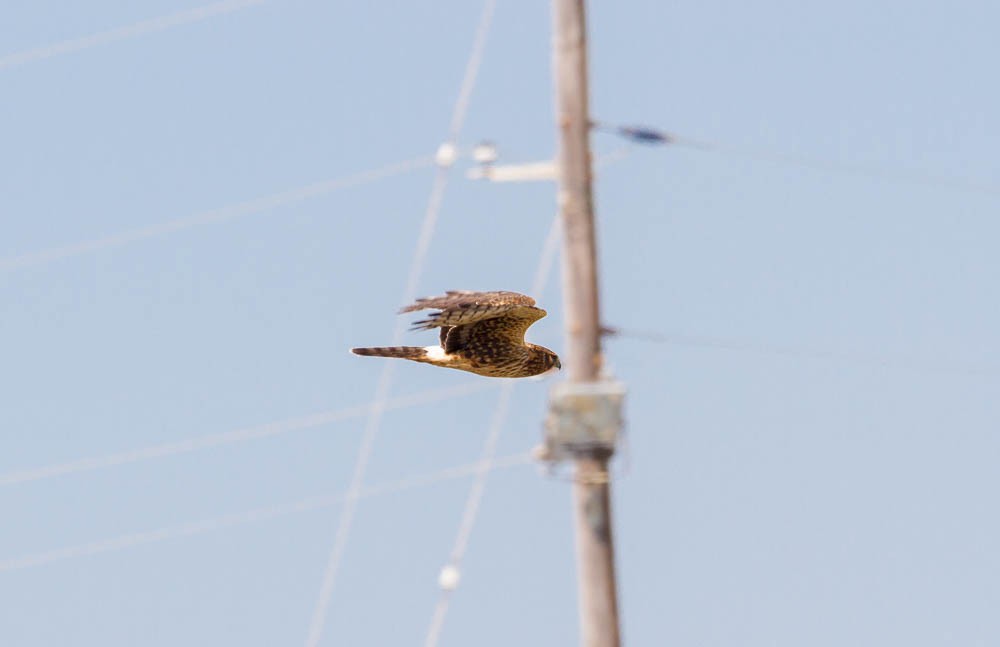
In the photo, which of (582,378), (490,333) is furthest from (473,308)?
(582,378)

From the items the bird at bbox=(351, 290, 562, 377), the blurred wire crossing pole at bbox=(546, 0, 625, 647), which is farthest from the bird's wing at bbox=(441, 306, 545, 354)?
the blurred wire crossing pole at bbox=(546, 0, 625, 647)

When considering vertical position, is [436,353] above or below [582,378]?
above

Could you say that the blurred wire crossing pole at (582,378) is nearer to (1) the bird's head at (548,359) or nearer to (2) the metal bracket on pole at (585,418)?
(2) the metal bracket on pole at (585,418)

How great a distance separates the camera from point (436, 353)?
16875 mm

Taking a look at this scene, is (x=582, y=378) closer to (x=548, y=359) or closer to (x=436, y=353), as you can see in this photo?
(x=436, y=353)

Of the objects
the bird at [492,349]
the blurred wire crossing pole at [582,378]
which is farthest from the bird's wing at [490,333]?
the blurred wire crossing pole at [582,378]

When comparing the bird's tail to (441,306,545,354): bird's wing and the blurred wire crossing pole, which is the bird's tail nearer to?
(441,306,545,354): bird's wing

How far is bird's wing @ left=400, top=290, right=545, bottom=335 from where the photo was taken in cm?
1380

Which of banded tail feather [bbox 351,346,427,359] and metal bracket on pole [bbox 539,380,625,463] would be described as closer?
metal bracket on pole [bbox 539,380,625,463]

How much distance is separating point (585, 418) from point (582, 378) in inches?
9.1

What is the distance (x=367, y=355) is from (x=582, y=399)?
7.25 m

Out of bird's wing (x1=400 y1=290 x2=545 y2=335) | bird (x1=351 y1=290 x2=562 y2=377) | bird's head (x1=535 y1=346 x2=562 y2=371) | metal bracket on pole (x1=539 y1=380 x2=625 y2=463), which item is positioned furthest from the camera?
bird's head (x1=535 y1=346 x2=562 y2=371)

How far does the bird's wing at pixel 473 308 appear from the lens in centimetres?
1380

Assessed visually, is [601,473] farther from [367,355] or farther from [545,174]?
[367,355]
